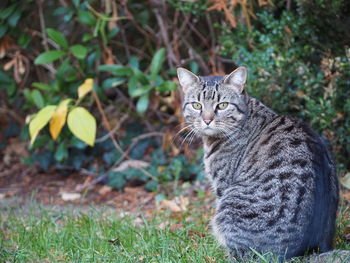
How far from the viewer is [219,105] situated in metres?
4.27

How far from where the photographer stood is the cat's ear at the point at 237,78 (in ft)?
14.0

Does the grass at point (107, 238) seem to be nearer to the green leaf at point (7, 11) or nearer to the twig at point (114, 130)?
the twig at point (114, 130)

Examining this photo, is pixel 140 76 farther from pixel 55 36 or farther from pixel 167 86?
pixel 55 36

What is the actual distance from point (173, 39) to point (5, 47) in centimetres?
184

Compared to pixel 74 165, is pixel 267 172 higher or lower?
higher

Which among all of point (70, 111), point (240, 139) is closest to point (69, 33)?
point (70, 111)

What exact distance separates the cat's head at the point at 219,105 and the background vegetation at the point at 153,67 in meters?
0.81

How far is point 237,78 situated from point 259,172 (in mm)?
791

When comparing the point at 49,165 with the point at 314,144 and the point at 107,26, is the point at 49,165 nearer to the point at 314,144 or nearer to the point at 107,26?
the point at 107,26

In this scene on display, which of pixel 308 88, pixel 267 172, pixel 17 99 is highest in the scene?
pixel 308 88

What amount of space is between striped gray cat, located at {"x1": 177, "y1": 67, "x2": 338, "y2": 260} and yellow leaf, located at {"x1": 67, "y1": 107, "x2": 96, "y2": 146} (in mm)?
1084

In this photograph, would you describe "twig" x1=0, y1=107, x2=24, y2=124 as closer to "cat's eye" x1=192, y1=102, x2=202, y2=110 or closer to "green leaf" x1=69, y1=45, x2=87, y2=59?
"green leaf" x1=69, y1=45, x2=87, y2=59

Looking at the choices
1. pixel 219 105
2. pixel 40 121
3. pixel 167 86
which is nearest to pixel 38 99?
pixel 40 121

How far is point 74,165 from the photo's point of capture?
21.8 ft
